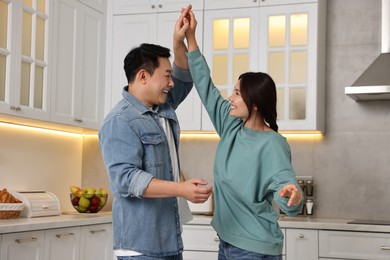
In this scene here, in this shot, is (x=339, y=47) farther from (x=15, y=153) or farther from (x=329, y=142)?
(x=15, y=153)

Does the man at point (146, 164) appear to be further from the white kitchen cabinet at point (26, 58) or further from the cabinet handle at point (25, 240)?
the white kitchen cabinet at point (26, 58)

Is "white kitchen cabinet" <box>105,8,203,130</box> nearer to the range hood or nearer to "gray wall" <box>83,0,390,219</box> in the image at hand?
"gray wall" <box>83,0,390,219</box>

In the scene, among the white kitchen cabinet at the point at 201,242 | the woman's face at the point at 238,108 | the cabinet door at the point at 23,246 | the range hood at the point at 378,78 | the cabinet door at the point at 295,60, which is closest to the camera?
the woman's face at the point at 238,108

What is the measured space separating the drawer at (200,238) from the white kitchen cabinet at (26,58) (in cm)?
114

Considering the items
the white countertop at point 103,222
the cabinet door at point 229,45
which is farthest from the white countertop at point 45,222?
the cabinet door at point 229,45

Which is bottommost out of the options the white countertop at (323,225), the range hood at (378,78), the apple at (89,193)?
the white countertop at (323,225)

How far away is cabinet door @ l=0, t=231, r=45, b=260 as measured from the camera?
3.29 meters

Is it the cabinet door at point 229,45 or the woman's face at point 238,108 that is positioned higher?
the cabinet door at point 229,45

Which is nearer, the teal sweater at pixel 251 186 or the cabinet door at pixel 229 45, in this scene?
the teal sweater at pixel 251 186

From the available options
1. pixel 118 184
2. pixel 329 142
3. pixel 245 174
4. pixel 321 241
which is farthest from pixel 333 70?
pixel 118 184

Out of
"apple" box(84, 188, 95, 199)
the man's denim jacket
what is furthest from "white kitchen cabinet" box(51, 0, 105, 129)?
the man's denim jacket

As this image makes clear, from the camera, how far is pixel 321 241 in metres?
4.09

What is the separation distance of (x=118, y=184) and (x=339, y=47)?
2921mm

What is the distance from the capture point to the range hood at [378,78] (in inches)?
166
